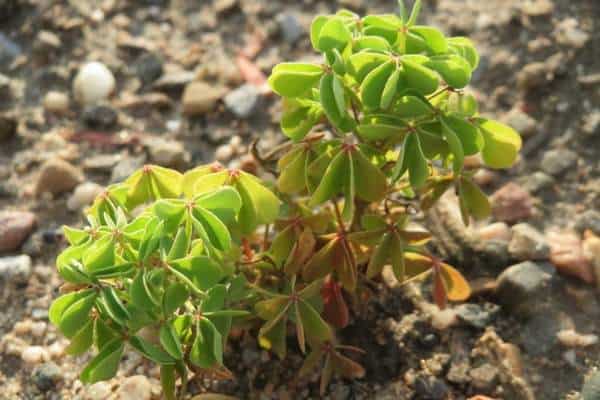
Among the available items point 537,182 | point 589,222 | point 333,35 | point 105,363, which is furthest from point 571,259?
point 105,363

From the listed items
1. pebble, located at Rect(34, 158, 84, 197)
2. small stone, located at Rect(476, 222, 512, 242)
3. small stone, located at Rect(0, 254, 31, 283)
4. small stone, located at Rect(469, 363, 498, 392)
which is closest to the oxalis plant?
small stone, located at Rect(469, 363, 498, 392)

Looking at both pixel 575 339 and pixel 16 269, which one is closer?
pixel 575 339

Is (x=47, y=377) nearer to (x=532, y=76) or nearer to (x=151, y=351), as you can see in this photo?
(x=151, y=351)

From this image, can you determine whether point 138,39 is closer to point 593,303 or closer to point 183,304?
point 183,304

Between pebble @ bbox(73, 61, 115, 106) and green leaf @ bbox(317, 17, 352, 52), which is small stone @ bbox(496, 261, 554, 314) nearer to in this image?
green leaf @ bbox(317, 17, 352, 52)

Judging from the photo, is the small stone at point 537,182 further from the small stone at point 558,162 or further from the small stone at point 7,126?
the small stone at point 7,126

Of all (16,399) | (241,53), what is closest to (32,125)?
(241,53)
